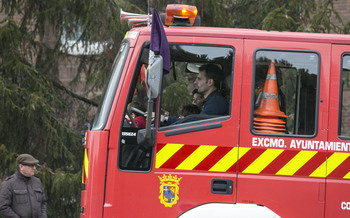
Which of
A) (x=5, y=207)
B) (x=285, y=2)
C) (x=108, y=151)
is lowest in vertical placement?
(x=5, y=207)

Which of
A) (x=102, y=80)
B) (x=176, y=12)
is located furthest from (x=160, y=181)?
(x=102, y=80)

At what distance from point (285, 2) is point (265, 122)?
602 cm

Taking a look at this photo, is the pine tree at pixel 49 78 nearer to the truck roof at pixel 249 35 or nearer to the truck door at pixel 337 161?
the truck roof at pixel 249 35

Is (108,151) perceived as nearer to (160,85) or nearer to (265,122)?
(160,85)

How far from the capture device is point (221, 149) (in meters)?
5.06

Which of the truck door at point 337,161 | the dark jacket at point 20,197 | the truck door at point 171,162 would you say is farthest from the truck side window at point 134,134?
the dark jacket at point 20,197

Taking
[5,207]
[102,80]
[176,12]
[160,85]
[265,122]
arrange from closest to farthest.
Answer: [160,85]
[265,122]
[176,12]
[5,207]
[102,80]

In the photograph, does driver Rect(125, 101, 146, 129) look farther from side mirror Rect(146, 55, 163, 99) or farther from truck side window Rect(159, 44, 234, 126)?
side mirror Rect(146, 55, 163, 99)

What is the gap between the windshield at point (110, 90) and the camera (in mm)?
5160

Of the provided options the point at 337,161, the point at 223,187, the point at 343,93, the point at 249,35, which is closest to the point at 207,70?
the point at 249,35

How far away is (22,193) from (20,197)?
52mm

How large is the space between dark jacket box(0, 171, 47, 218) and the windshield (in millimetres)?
2331

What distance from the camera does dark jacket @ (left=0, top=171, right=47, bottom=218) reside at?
23.1 feet

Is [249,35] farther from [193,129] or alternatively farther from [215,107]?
[193,129]
